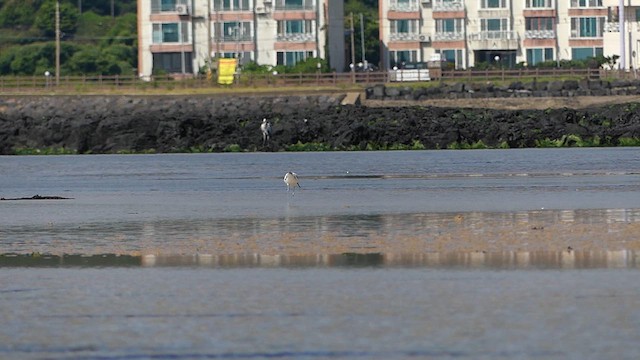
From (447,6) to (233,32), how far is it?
18.2 m

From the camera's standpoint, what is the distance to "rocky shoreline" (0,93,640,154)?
60562 mm

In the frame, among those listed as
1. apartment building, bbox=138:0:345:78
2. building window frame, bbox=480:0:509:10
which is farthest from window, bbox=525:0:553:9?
apartment building, bbox=138:0:345:78

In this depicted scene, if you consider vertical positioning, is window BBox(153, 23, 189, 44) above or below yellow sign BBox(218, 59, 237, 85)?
above

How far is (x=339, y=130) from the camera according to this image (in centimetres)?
6384

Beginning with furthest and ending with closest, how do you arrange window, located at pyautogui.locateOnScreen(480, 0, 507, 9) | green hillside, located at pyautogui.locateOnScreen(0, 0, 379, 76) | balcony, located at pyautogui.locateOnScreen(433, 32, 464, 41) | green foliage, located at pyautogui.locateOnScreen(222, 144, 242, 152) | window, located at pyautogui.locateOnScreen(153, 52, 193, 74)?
green hillside, located at pyautogui.locateOnScreen(0, 0, 379, 76)
window, located at pyautogui.locateOnScreen(480, 0, 507, 9)
balcony, located at pyautogui.locateOnScreen(433, 32, 464, 41)
window, located at pyautogui.locateOnScreen(153, 52, 193, 74)
green foliage, located at pyautogui.locateOnScreen(222, 144, 242, 152)

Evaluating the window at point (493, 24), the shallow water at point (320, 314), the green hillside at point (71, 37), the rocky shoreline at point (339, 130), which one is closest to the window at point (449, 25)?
the window at point (493, 24)

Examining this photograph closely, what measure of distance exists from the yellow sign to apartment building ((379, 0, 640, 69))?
2014 cm

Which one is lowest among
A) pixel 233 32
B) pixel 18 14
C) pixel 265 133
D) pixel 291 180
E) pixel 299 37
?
pixel 291 180

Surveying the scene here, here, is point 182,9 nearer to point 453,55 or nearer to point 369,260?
point 453,55

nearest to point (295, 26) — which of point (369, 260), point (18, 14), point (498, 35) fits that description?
point (498, 35)

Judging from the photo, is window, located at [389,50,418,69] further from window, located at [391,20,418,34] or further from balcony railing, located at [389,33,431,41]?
window, located at [391,20,418,34]

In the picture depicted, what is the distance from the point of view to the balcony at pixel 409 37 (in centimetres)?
11612

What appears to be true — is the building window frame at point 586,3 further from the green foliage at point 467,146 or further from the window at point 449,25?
the green foliage at point 467,146

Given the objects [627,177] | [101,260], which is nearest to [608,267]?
[101,260]
